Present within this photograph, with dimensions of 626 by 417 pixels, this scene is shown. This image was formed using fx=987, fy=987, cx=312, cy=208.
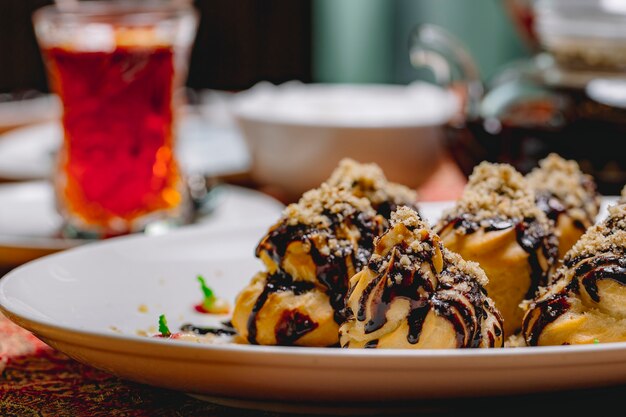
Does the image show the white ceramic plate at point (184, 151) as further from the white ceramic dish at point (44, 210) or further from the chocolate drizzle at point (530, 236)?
the chocolate drizzle at point (530, 236)

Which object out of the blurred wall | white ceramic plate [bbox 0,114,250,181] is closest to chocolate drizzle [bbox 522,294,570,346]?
white ceramic plate [bbox 0,114,250,181]

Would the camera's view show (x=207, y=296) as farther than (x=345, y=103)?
No

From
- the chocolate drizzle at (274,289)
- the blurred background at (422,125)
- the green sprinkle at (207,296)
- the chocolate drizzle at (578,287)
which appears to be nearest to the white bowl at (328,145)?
the blurred background at (422,125)

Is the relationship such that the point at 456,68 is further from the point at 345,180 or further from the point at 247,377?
the point at 247,377

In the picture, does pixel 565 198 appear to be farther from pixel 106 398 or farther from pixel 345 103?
pixel 345 103

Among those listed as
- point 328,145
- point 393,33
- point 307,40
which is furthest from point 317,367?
point 393,33
